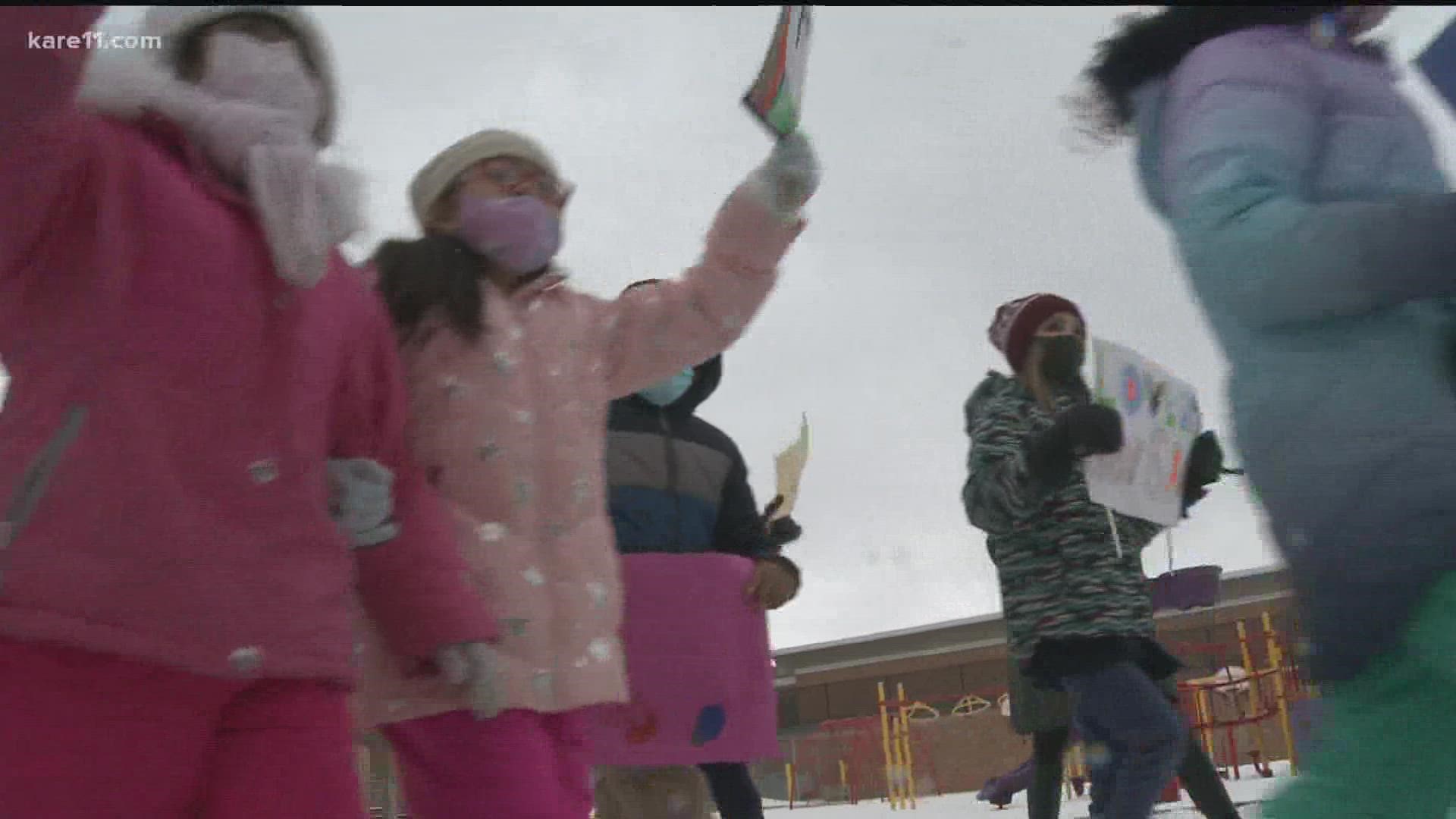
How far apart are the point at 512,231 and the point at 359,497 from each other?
552mm

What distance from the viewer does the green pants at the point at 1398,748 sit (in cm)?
115

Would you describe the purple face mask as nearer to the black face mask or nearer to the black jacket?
the black jacket

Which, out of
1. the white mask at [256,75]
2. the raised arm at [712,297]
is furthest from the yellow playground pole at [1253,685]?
the white mask at [256,75]

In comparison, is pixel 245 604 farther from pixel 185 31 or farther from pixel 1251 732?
pixel 1251 732

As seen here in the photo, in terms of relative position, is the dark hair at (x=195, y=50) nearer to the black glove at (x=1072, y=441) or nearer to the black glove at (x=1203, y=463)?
the black glove at (x=1072, y=441)

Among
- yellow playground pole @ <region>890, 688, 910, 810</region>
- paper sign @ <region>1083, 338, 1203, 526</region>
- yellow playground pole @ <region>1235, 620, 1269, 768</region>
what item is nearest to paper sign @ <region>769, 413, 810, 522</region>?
paper sign @ <region>1083, 338, 1203, 526</region>

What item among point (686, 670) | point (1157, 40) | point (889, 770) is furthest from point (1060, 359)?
point (889, 770)

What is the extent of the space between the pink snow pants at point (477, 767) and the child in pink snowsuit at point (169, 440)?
260 mm

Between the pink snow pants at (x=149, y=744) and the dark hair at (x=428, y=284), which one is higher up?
the dark hair at (x=428, y=284)

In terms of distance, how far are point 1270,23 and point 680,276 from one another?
3.09 feet

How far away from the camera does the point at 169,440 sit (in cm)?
A: 117

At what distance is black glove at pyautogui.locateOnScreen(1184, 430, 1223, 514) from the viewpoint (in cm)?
265

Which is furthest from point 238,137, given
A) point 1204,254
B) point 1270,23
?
point 1270,23

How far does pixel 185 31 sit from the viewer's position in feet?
4.77
